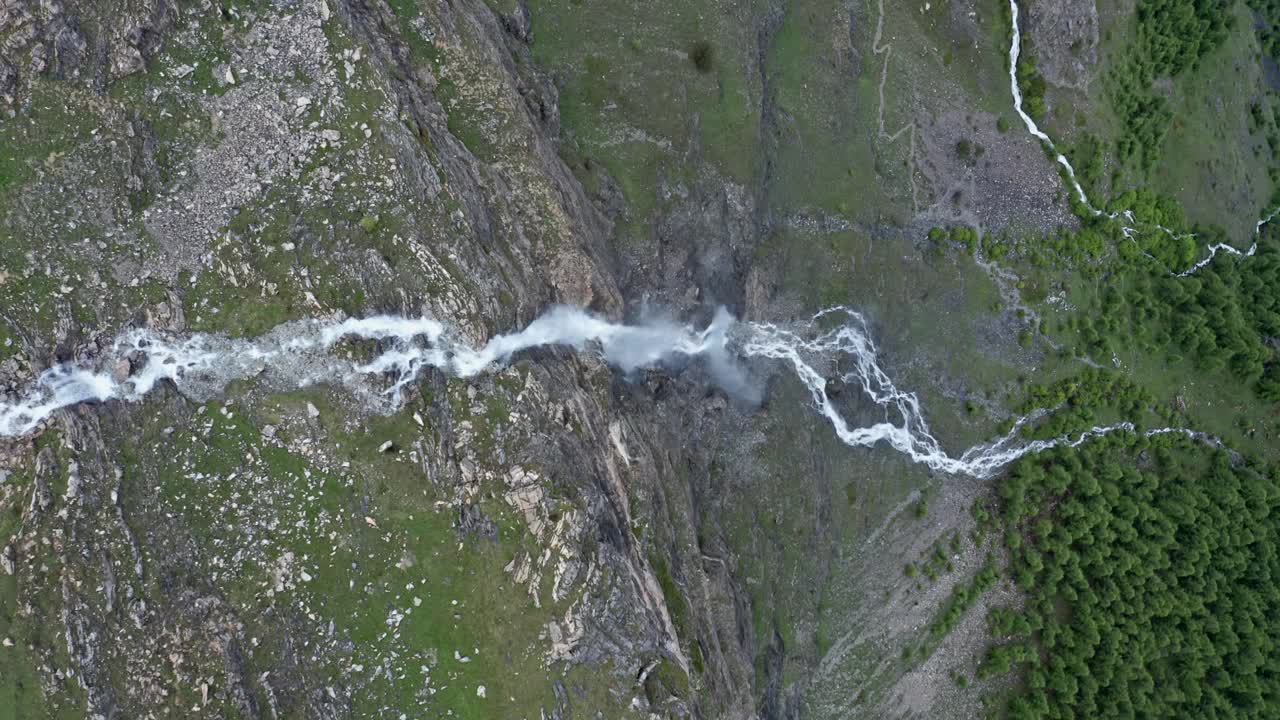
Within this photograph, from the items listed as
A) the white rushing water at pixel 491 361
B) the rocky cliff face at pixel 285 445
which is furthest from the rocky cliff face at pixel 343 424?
the white rushing water at pixel 491 361

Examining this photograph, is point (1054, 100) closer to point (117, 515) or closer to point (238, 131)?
point (238, 131)

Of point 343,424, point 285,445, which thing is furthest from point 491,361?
point 285,445

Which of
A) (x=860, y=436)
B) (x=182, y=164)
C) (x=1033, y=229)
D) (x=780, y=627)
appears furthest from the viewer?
(x=1033, y=229)

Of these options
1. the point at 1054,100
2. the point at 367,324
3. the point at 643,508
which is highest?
the point at 1054,100

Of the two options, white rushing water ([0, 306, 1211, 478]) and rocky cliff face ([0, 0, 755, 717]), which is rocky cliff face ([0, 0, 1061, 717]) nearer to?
rocky cliff face ([0, 0, 755, 717])

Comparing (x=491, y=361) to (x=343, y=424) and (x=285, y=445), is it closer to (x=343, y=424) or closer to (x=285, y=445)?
(x=343, y=424)

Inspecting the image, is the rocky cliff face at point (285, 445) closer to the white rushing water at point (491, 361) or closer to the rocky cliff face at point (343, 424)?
the rocky cliff face at point (343, 424)

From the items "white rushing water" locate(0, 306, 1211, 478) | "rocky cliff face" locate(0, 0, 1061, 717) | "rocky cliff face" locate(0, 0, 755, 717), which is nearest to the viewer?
"rocky cliff face" locate(0, 0, 755, 717)

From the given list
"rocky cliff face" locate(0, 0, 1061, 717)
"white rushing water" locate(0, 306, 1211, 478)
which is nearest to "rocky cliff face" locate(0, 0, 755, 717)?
"rocky cliff face" locate(0, 0, 1061, 717)

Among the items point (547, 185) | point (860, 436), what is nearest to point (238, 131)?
point (547, 185)
